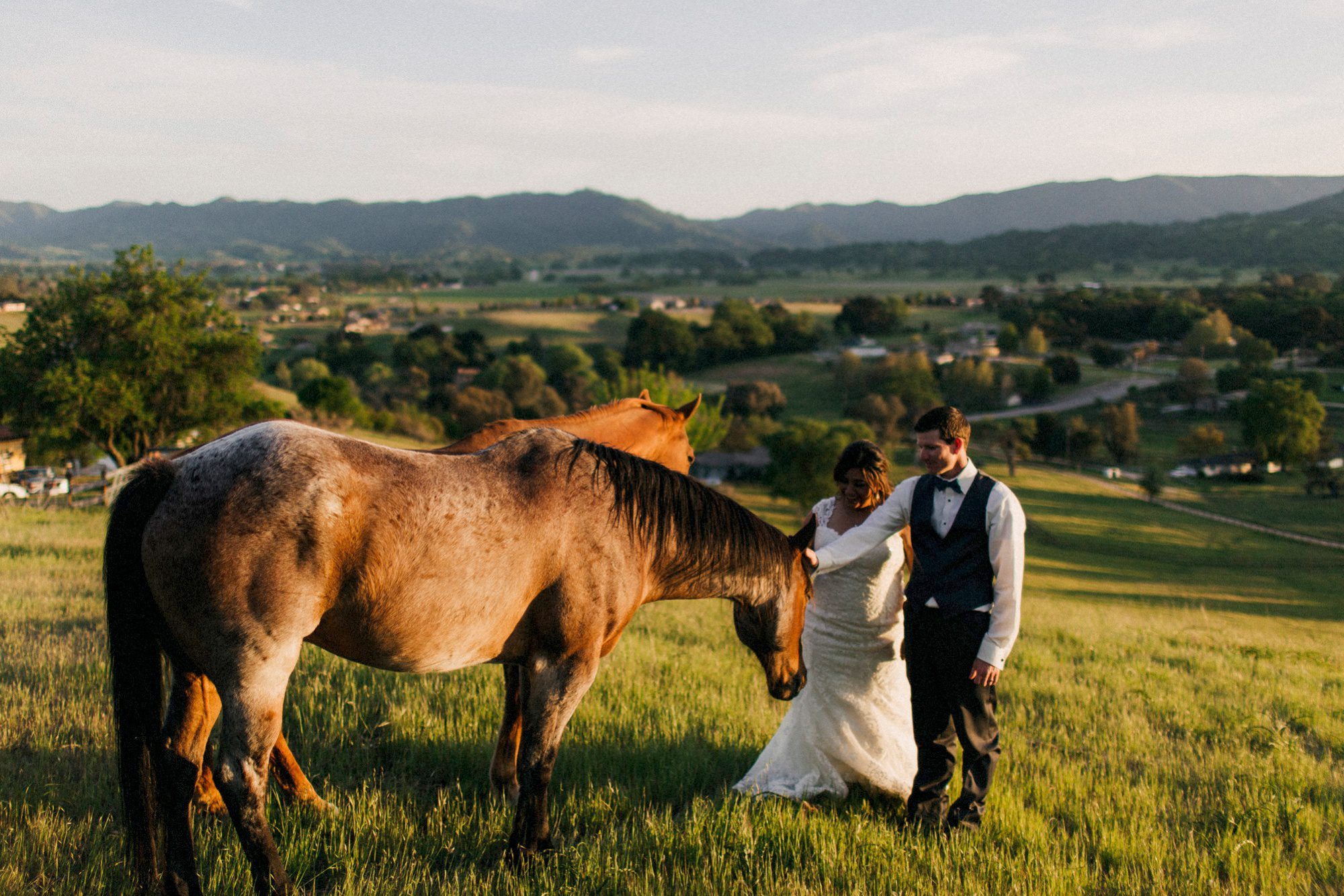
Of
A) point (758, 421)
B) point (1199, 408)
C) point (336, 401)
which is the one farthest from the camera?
point (1199, 408)

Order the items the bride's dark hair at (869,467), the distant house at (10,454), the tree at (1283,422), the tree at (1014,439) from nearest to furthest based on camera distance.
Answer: the bride's dark hair at (869,467) < the distant house at (10,454) < the tree at (1014,439) < the tree at (1283,422)

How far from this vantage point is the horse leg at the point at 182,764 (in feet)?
A: 10.5

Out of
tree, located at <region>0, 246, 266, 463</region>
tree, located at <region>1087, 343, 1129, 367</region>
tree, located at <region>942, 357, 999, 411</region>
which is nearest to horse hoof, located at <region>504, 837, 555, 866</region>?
tree, located at <region>0, 246, 266, 463</region>

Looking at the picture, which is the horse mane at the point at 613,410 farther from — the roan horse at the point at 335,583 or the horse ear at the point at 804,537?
the horse ear at the point at 804,537

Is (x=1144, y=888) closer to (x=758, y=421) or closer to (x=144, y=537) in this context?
(x=144, y=537)

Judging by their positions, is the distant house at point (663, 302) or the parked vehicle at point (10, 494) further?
the distant house at point (663, 302)

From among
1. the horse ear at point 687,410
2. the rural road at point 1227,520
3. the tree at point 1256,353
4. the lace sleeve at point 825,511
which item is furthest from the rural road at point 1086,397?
the lace sleeve at point 825,511

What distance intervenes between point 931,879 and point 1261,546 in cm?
4168

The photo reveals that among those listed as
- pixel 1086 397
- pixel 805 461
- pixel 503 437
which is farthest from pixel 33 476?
pixel 1086 397

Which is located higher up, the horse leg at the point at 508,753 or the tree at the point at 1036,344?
the horse leg at the point at 508,753

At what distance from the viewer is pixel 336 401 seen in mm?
53594

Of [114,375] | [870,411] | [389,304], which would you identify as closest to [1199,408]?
[870,411]

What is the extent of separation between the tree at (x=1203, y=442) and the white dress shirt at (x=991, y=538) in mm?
67545

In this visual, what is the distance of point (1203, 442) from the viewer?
60156mm
